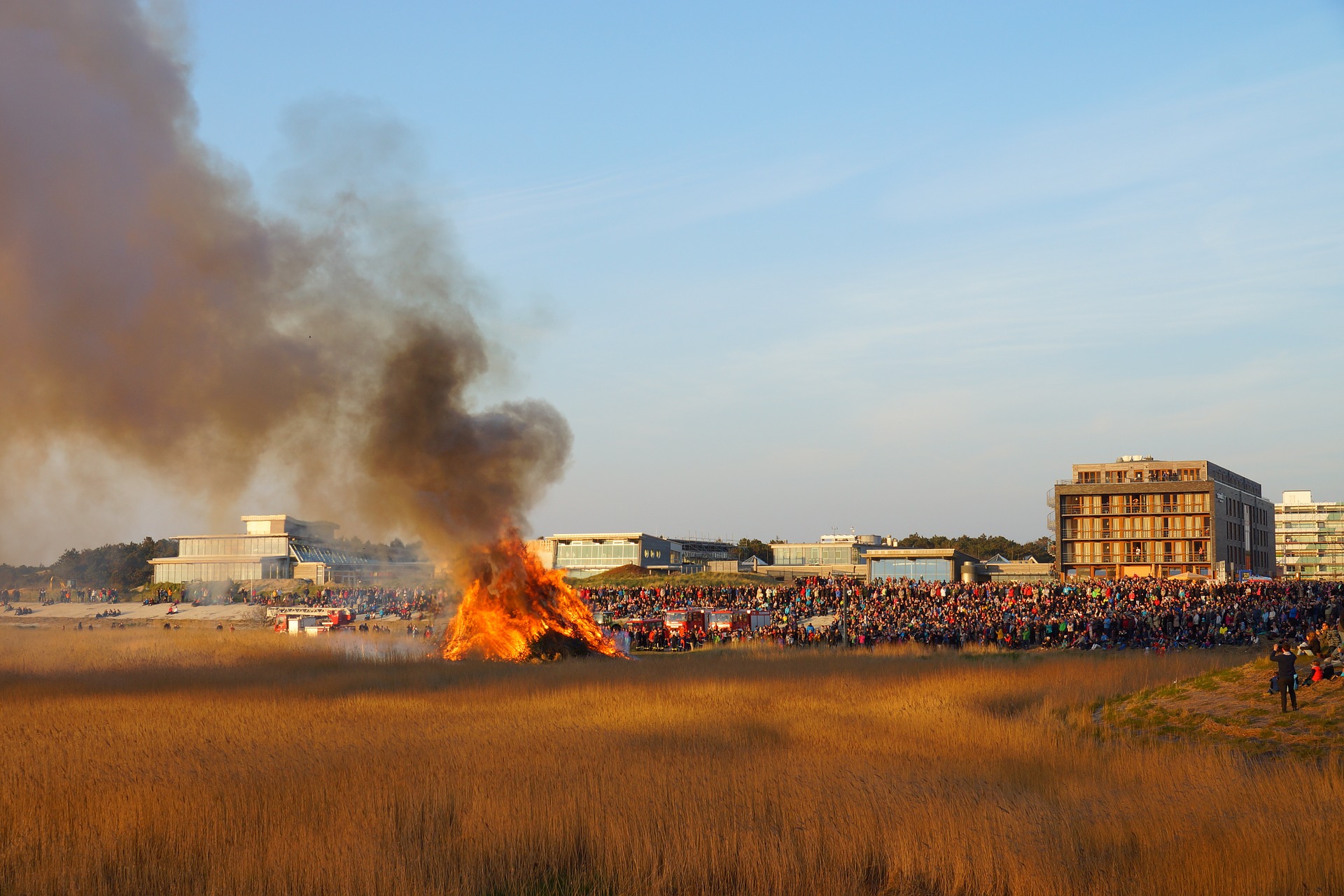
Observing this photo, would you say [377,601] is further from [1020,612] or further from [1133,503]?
[1133,503]

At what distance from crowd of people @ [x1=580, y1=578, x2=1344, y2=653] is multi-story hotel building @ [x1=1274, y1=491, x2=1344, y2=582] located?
13497 cm

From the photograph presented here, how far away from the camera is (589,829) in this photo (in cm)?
1435

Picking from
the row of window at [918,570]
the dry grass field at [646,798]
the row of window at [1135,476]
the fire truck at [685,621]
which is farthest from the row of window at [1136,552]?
the dry grass field at [646,798]

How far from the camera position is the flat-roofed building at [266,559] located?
109562mm

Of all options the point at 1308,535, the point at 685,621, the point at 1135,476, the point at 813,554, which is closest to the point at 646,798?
the point at 685,621

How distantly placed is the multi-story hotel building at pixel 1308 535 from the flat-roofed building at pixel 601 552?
117 meters

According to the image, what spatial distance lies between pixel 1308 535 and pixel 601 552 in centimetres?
13258

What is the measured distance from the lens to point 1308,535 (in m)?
183

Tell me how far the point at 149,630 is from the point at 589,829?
55982 millimetres

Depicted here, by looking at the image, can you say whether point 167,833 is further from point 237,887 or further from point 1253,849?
point 1253,849

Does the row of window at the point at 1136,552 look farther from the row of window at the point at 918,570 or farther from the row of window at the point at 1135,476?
the row of window at the point at 918,570

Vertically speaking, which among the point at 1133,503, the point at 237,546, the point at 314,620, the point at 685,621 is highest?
the point at 1133,503

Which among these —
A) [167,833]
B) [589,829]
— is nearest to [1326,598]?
[589,829]

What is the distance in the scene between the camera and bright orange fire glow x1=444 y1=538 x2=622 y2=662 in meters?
44.0
